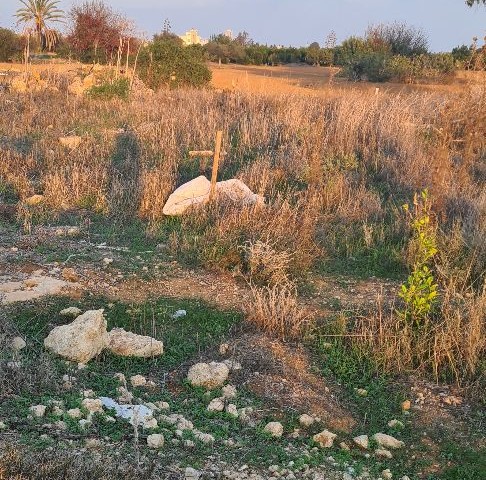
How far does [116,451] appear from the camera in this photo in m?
3.24

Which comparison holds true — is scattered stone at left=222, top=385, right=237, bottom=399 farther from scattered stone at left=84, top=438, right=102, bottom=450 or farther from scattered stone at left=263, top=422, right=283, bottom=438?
scattered stone at left=84, top=438, right=102, bottom=450

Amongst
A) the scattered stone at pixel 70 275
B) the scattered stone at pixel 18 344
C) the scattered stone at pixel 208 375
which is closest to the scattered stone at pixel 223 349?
the scattered stone at pixel 208 375

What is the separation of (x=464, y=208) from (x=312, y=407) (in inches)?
173

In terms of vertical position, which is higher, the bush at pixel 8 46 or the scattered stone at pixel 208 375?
the bush at pixel 8 46

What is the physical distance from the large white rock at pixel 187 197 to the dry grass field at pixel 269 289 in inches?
5.4

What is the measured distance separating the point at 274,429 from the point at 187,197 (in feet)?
14.4

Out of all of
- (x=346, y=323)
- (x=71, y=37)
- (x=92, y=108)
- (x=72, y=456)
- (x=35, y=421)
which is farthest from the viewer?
(x=71, y=37)

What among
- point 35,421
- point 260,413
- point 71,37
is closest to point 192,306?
point 260,413

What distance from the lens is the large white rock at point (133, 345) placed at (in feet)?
14.3

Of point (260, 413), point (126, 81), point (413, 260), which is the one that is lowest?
point (260, 413)

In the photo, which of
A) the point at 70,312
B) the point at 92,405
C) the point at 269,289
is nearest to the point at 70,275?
the point at 70,312

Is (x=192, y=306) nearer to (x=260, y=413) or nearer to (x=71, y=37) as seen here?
(x=260, y=413)

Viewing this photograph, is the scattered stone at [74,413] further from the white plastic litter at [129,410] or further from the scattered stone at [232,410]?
the scattered stone at [232,410]

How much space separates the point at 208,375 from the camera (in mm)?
4070
